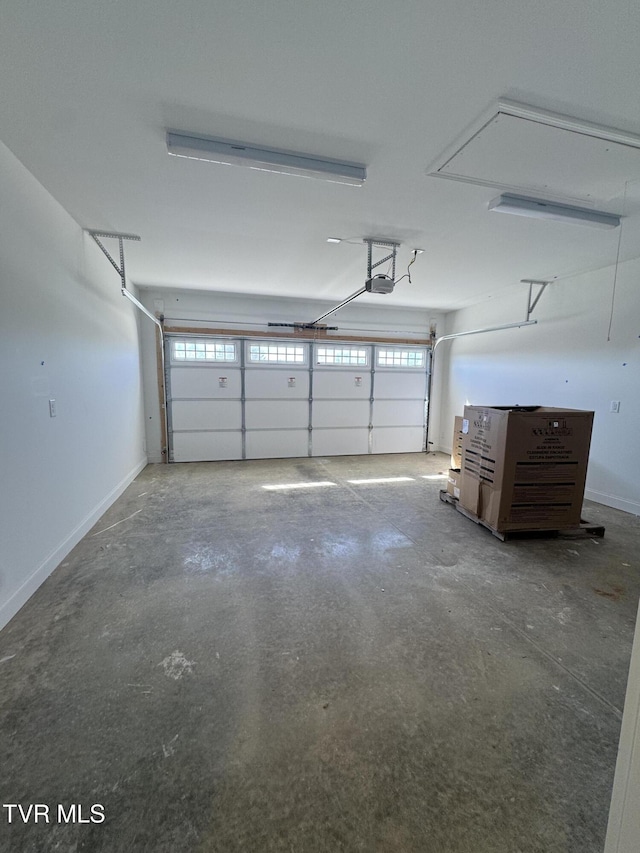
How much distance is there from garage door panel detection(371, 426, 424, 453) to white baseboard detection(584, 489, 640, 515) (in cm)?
310

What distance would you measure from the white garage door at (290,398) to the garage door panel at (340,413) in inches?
0.8

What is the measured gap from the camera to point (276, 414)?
20.4 ft

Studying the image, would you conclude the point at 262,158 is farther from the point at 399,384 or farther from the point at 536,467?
the point at 399,384

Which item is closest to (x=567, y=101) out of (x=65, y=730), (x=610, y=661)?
(x=610, y=661)

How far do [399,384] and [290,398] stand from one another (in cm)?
223

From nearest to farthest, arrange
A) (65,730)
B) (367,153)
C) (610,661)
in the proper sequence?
(65,730), (610,661), (367,153)

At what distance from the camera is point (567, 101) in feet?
5.29

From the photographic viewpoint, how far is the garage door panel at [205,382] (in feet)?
18.8

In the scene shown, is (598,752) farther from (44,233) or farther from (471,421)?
(44,233)

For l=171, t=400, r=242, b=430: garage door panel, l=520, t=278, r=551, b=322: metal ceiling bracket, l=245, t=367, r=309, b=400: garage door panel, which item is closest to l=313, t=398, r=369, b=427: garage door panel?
l=245, t=367, r=309, b=400: garage door panel

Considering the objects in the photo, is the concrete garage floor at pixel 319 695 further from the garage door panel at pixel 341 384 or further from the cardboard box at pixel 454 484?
the garage door panel at pixel 341 384

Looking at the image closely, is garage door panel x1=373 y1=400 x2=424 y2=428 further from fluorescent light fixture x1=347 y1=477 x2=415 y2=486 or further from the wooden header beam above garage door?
fluorescent light fixture x1=347 y1=477 x2=415 y2=486

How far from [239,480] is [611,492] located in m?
4.75

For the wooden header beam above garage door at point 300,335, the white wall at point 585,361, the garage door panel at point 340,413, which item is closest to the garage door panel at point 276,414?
the garage door panel at point 340,413
